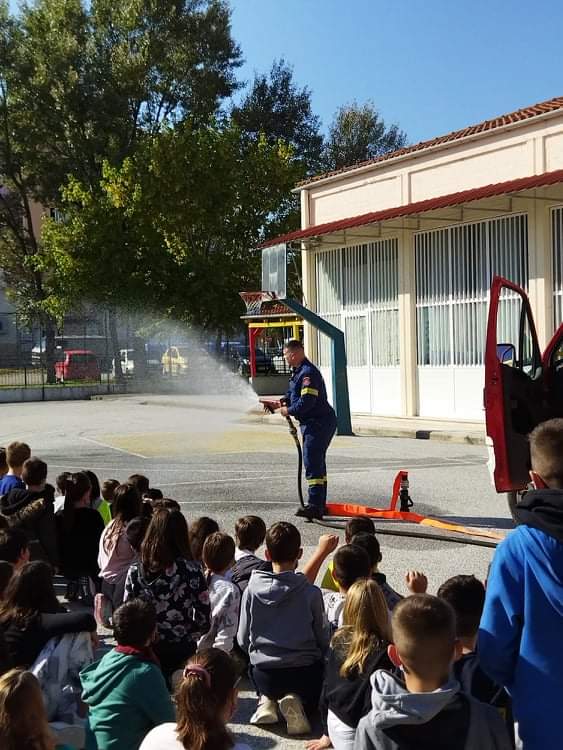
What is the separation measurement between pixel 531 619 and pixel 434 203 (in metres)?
18.2

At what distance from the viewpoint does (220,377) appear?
135ft

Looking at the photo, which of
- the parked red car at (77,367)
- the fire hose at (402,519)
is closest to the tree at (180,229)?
the parked red car at (77,367)

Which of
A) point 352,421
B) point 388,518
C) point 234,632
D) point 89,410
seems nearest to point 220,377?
point 89,410

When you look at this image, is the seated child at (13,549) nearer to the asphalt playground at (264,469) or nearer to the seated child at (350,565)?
the asphalt playground at (264,469)

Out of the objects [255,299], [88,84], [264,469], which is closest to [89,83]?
[88,84]

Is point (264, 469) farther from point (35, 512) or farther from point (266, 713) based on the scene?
point (266, 713)

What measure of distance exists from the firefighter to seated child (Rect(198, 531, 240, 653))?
4272 millimetres

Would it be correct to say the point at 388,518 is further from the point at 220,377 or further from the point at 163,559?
the point at 220,377

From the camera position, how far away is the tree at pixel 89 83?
140 feet

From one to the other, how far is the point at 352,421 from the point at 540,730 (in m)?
19.7

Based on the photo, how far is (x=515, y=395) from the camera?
27.3 feet

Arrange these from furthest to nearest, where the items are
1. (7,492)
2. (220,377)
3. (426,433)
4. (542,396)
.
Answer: (220,377)
(426,433)
(542,396)
(7,492)

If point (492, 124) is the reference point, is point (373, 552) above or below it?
below

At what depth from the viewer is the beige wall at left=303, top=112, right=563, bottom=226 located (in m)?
19.1
